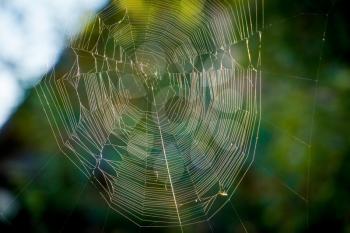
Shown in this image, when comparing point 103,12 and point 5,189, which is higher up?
point 103,12

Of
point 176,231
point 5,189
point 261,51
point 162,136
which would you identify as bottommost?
point 176,231

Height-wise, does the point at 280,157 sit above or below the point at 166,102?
below

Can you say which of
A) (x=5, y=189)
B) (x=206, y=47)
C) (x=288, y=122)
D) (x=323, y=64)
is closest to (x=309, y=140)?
(x=288, y=122)

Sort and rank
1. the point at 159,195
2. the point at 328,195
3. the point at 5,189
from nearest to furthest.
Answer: the point at 328,195, the point at 159,195, the point at 5,189

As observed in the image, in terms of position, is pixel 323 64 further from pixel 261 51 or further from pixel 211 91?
pixel 211 91

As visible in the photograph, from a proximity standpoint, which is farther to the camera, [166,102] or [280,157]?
[166,102]
